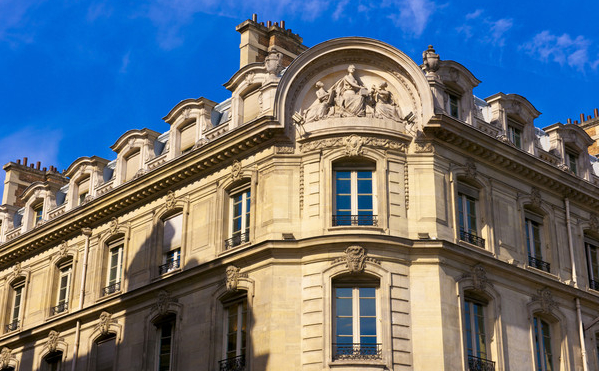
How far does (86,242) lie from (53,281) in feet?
7.72

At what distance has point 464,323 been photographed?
1117 inches

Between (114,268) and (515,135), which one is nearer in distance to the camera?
(515,135)

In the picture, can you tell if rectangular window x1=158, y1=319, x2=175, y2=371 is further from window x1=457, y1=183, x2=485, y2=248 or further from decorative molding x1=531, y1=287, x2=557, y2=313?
decorative molding x1=531, y1=287, x2=557, y2=313

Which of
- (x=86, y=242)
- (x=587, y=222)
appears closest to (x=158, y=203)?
(x=86, y=242)

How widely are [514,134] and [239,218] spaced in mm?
9305

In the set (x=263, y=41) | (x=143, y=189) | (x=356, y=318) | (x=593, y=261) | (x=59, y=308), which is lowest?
(x=356, y=318)

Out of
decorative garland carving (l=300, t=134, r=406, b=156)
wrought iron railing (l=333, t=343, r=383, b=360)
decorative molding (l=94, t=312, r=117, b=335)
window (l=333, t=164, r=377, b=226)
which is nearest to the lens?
wrought iron railing (l=333, t=343, r=383, b=360)

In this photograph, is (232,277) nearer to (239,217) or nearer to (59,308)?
(239,217)

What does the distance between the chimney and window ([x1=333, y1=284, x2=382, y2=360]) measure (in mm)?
10505

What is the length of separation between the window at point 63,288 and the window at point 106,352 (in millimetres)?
2901

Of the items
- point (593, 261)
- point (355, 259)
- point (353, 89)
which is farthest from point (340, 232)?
point (593, 261)

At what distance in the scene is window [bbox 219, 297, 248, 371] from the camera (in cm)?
2859

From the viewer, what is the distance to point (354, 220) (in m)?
28.7

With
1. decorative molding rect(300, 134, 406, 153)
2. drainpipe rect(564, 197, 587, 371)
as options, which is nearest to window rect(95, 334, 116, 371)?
decorative molding rect(300, 134, 406, 153)
